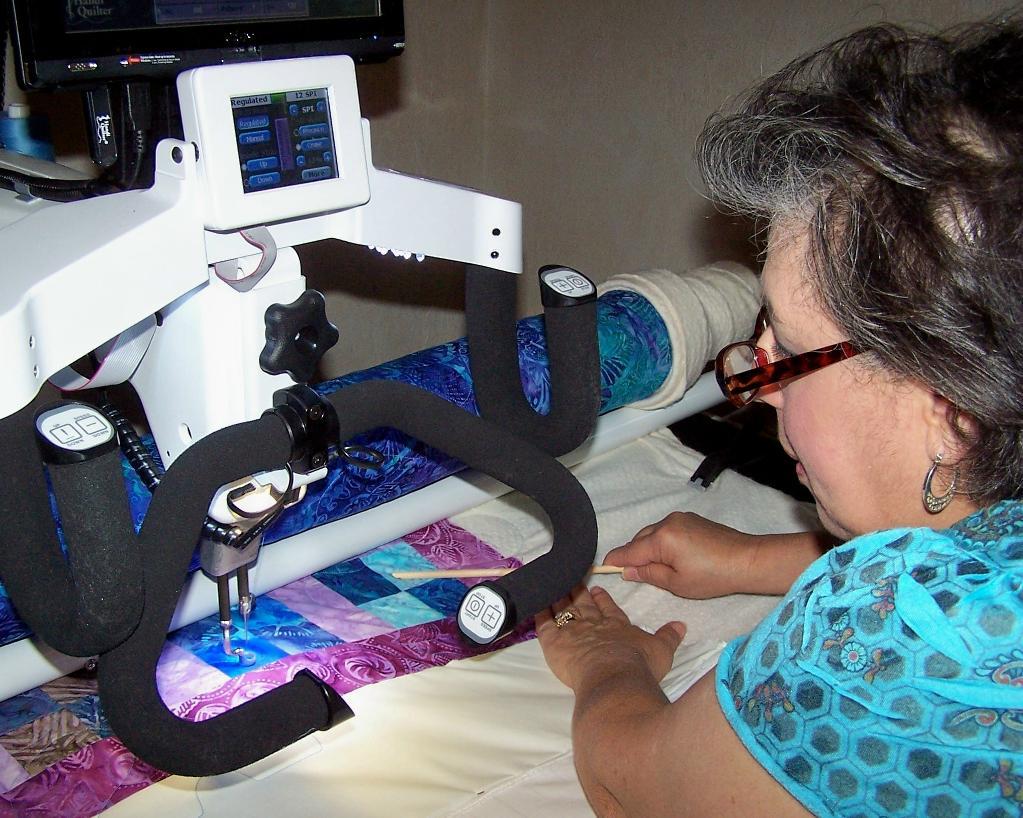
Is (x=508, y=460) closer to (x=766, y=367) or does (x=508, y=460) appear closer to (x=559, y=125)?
(x=766, y=367)

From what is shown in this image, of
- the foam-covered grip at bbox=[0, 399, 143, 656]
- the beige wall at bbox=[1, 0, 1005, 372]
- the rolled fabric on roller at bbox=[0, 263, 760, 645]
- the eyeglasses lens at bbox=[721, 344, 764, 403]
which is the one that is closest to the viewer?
the foam-covered grip at bbox=[0, 399, 143, 656]

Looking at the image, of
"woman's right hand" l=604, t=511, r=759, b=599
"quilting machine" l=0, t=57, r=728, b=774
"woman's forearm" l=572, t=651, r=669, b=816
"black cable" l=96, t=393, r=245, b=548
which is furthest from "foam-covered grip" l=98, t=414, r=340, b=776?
"woman's right hand" l=604, t=511, r=759, b=599

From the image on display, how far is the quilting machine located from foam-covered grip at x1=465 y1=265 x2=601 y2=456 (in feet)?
0.06

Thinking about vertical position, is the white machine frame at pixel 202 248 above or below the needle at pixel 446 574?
above

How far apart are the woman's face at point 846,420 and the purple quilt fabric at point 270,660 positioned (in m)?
0.39

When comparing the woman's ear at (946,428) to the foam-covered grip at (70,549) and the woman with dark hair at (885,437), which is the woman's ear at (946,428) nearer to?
the woman with dark hair at (885,437)

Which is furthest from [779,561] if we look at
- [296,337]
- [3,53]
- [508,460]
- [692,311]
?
[3,53]

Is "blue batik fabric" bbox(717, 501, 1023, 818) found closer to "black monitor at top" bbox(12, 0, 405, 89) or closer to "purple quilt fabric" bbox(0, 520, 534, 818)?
"purple quilt fabric" bbox(0, 520, 534, 818)

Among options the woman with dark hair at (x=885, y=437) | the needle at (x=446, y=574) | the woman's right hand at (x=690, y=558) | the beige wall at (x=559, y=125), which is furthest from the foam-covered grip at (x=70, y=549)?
the beige wall at (x=559, y=125)

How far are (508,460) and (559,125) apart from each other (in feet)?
5.39

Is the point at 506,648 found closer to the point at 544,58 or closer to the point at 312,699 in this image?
the point at 312,699

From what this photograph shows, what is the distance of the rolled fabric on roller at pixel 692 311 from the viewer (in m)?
1.67

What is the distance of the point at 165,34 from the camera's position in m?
0.76

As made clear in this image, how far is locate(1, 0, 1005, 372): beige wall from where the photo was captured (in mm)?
2059
